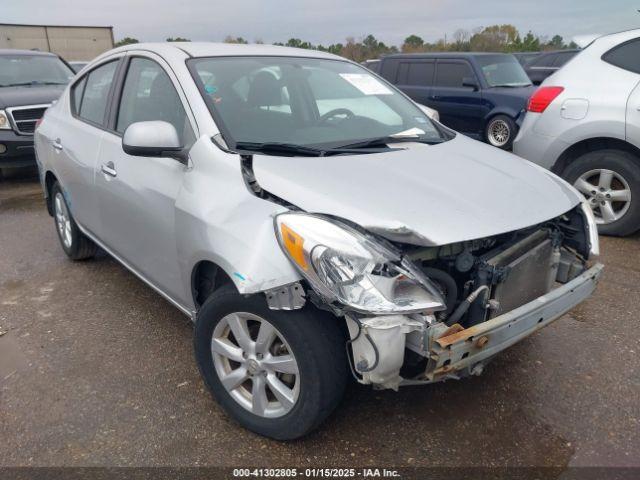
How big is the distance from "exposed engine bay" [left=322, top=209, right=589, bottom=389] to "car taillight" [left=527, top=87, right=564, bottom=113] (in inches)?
102

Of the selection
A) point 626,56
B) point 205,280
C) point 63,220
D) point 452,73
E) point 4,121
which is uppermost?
point 626,56

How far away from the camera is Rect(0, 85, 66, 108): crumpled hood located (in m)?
7.19

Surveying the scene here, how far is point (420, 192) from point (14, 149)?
21.8 ft

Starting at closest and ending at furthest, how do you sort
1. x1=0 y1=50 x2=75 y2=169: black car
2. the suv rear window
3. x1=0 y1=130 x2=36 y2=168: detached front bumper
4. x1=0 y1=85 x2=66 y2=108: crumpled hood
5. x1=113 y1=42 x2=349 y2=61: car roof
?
x1=113 y1=42 x2=349 y2=61: car roof, the suv rear window, x1=0 y1=130 x2=36 y2=168: detached front bumper, x1=0 y1=50 x2=75 y2=169: black car, x1=0 y1=85 x2=66 y2=108: crumpled hood

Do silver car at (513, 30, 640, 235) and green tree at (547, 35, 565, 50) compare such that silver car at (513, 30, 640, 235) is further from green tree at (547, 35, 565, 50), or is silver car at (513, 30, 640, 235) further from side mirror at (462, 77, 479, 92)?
green tree at (547, 35, 565, 50)

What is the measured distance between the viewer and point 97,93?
3.66m

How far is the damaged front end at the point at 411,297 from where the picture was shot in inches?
73.7

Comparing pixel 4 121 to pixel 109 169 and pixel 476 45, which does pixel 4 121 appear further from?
pixel 476 45

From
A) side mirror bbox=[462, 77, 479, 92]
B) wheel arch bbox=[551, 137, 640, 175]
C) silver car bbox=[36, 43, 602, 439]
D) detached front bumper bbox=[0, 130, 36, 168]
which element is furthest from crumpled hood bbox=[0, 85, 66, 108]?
wheel arch bbox=[551, 137, 640, 175]

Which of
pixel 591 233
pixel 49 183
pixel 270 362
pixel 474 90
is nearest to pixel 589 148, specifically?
pixel 591 233

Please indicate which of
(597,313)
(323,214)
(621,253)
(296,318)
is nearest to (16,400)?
(296,318)

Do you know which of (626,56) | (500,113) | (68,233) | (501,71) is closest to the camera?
(68,233)

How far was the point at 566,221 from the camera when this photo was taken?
8.84 feet

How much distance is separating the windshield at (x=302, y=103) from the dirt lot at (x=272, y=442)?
52.7 inches
